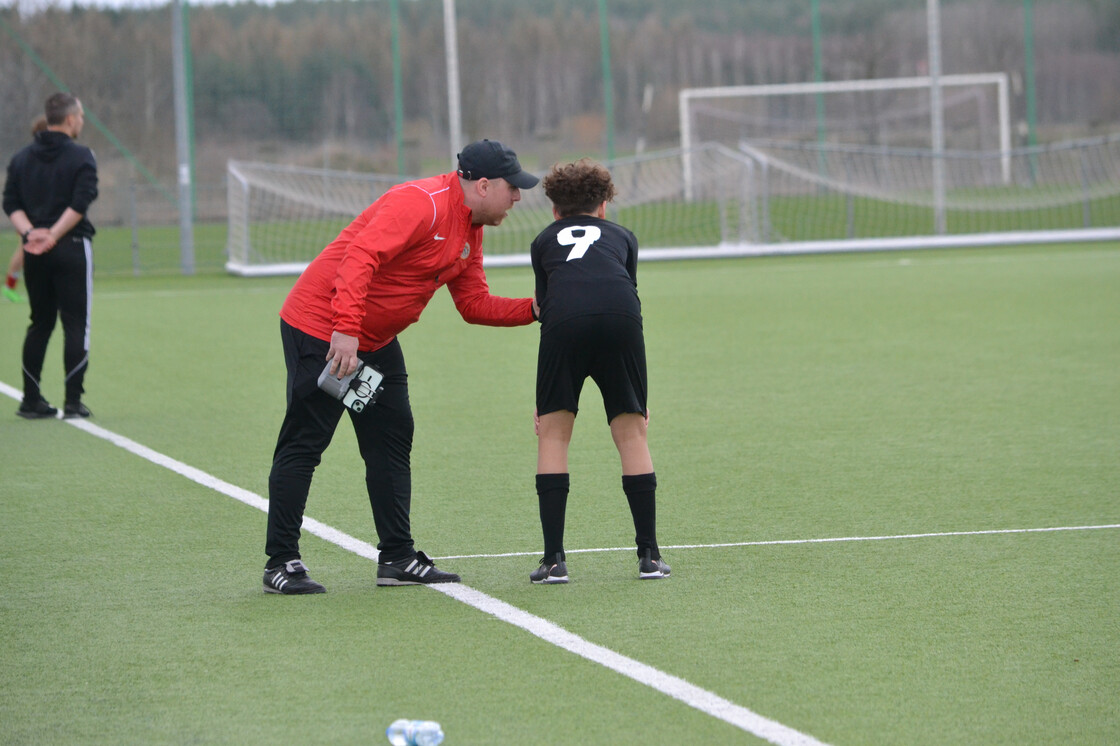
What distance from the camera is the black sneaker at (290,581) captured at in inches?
206

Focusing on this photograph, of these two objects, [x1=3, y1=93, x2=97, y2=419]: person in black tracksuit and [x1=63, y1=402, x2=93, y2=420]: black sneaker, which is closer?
[x1=3, y1=93, x2=97, y2=419]: person in black tracksuit

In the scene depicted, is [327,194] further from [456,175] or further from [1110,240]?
[456,175]

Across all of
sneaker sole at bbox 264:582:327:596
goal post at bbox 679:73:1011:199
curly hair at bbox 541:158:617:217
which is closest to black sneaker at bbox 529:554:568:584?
sneaker sole at bbox 264:582:327:596

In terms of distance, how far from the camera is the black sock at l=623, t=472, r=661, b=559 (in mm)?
5367

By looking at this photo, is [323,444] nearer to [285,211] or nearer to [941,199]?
[285,211]

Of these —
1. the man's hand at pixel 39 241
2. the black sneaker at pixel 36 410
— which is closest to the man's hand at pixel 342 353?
the man's hand at pixel 39 241

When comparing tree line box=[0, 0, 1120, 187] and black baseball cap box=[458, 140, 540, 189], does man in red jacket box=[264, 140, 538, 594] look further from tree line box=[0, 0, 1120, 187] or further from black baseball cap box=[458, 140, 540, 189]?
tree line box=[0, 0, 1120, 187]

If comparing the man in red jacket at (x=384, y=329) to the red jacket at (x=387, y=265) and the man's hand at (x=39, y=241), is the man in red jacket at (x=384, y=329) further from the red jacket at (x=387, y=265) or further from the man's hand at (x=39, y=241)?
the man's hand at (x=39, y=241)

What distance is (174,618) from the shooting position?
4.96 meters

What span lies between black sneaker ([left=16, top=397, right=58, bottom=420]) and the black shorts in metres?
5.31

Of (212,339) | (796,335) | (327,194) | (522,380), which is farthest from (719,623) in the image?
(327,194)

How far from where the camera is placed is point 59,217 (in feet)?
30.3

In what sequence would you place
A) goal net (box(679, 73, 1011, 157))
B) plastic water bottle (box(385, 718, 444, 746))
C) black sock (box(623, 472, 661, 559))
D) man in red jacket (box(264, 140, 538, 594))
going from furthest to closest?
goal net (box(679, 73, 1011, 157)) → black sock (box(623, 472, 661, 559)) → man in red jacket (box(264, 140, 538, 594)) → plastic water bottle (box(385, 718, 444, 746))

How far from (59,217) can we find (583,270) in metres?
5.15
